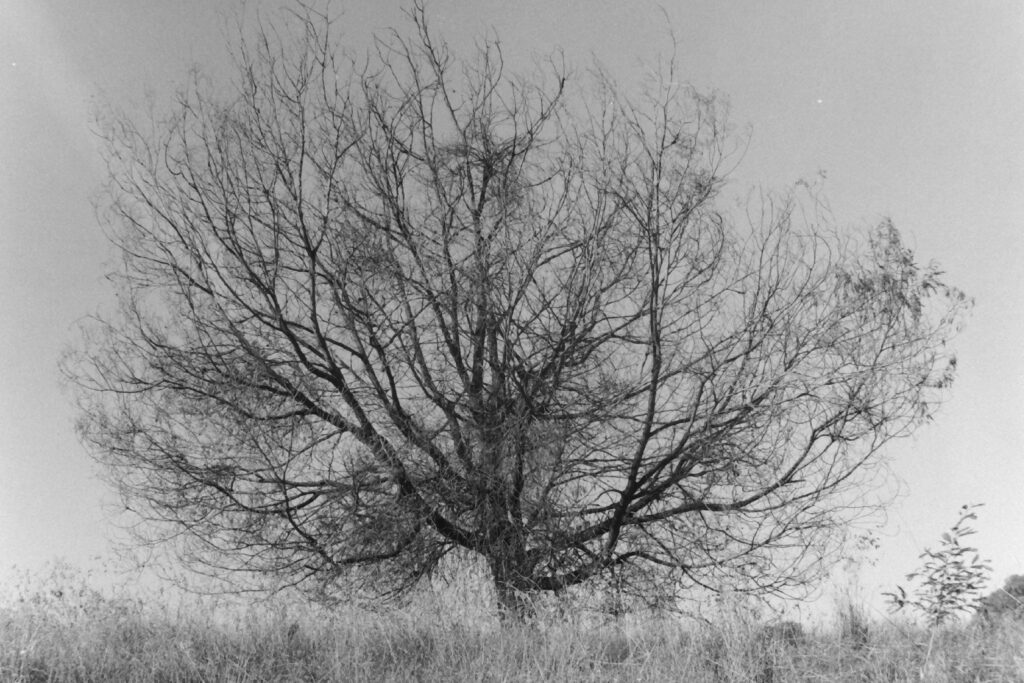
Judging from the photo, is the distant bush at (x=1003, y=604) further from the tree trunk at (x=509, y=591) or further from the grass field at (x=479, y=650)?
the tree trunk at (x=509, y=591)

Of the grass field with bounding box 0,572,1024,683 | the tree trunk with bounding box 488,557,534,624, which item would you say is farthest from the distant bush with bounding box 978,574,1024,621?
the tree trunk with bounding box 488,557,534,624

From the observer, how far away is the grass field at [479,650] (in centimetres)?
511

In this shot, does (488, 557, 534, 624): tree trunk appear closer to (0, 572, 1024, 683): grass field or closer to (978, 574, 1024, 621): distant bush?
(0, 572, 1024, 683): grass field

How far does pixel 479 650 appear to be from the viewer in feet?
18.9

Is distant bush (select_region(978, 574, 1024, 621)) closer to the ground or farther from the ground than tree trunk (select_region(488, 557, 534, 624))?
closer to the ground

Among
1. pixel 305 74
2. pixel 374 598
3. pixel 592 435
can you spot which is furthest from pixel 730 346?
pixel 305 74

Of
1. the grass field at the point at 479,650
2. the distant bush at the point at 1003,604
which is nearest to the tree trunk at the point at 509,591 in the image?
the grass field at the point at 479,650

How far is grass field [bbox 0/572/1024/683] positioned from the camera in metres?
5.11

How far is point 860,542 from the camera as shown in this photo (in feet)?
25.7

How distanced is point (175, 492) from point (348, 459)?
1811mm

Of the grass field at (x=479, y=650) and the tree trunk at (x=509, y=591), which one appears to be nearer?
the grass field at (x=479, y=650)

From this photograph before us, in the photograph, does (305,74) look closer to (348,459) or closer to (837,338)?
(348,459)

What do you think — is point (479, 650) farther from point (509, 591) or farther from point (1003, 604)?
point (1003, 604)

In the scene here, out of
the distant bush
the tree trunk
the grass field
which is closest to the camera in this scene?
the grass field
